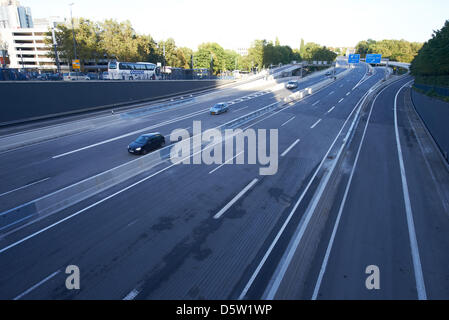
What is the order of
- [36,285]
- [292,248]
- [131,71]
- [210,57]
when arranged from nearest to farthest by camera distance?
[36,285], [292,248], [131,71], [210,57]

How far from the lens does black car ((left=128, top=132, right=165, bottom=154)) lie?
2105 cm

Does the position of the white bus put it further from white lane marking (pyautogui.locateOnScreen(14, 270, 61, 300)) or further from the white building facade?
the white building facade

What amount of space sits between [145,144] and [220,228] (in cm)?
1227

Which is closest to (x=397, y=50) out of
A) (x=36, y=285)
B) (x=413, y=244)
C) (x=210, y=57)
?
(x=210, y=57)

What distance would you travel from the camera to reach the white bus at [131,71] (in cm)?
4850

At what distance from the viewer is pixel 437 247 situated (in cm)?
1080

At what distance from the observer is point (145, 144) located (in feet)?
69.8

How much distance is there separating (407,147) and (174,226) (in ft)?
76.1

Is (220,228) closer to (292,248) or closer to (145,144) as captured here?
(292,248)

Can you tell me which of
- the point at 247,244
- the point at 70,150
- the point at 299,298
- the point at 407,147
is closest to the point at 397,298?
the point at 299,298

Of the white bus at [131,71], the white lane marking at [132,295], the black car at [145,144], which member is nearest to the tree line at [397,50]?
the white bus at [131,71]

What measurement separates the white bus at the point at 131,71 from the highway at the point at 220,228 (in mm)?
30033

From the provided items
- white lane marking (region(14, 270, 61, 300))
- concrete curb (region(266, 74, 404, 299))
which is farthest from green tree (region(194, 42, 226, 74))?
white lane marking (region(14, 270, 61, 300))

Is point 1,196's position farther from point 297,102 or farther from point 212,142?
point 297,102
